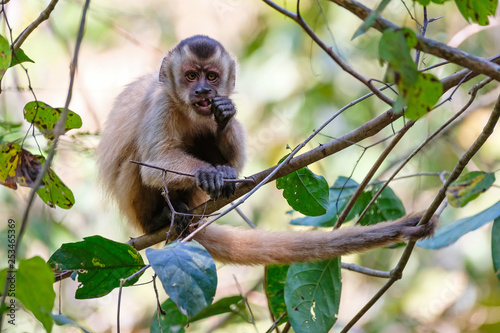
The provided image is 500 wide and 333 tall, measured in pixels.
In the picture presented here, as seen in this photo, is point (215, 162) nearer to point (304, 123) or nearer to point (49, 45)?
point (304, 123)

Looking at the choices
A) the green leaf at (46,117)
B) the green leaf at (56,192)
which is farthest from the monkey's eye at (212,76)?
the green leaf at (56,192)

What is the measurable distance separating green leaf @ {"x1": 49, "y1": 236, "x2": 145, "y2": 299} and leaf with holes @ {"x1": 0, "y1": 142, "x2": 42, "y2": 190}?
1.98 feet

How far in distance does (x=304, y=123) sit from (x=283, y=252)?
12.9ft

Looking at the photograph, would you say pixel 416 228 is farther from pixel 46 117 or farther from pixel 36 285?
pixel 46 117

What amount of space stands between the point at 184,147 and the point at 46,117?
4.60 ft

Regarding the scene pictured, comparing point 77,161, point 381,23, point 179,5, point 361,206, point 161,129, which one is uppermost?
point 179,5

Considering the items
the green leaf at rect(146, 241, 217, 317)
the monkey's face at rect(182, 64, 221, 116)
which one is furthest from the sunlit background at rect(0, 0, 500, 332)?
the green leaf at rect(146, 241, 217, 317)

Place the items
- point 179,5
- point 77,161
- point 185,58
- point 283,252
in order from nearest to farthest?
point 283,252
point 185,58
point 77,161
point 179,5

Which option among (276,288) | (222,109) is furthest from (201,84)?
(276,288)

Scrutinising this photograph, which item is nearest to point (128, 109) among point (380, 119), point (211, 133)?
point (211, 133)

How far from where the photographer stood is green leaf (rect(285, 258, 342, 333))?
309 centimetres

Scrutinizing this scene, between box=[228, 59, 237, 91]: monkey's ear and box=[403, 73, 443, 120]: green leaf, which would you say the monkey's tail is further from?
box=[228, 59, 237, 91]: monkey's ear

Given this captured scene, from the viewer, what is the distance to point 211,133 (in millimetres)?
4539

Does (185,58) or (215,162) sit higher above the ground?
(185,58)
